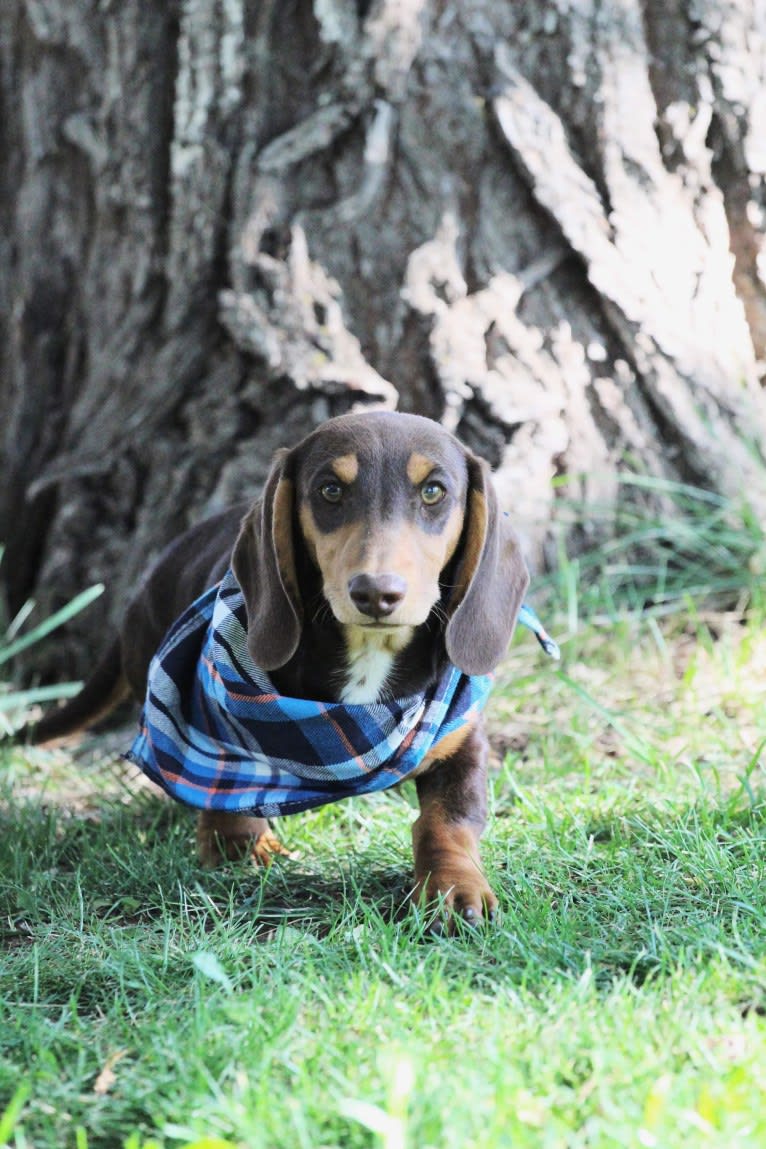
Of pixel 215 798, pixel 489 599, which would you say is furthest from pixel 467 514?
pixel 215 798

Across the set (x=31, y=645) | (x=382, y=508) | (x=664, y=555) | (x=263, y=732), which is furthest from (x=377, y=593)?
(x=31, y=645)

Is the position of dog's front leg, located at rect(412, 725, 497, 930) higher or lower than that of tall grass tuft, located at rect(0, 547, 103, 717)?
lower

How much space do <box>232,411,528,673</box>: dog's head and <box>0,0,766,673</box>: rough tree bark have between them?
1.32 meters

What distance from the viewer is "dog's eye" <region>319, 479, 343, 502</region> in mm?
2736

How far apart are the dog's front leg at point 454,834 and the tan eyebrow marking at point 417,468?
62 cm

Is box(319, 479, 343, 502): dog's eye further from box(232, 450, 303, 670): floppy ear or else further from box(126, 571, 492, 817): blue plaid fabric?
box(126, 571, 492, 817): blue plaid fabric

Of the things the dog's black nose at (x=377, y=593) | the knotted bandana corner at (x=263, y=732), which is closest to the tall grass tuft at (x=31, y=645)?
the knotted bandana corner at (x=263, y=732)

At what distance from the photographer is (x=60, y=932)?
2.57m

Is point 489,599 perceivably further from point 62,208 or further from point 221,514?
point 62,208

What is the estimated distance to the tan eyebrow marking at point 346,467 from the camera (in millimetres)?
2711

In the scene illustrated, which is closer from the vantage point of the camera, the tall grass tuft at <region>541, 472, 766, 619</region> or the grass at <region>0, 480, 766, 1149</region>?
the grass at <region>0, 480, 766, 1149</region>

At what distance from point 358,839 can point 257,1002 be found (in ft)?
3.36

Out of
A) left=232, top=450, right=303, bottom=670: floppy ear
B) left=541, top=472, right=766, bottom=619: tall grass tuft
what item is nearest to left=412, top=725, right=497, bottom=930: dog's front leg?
left=232, top=450, right=303, bottom=670: floppy ear

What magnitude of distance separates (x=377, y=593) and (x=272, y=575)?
0.38m
